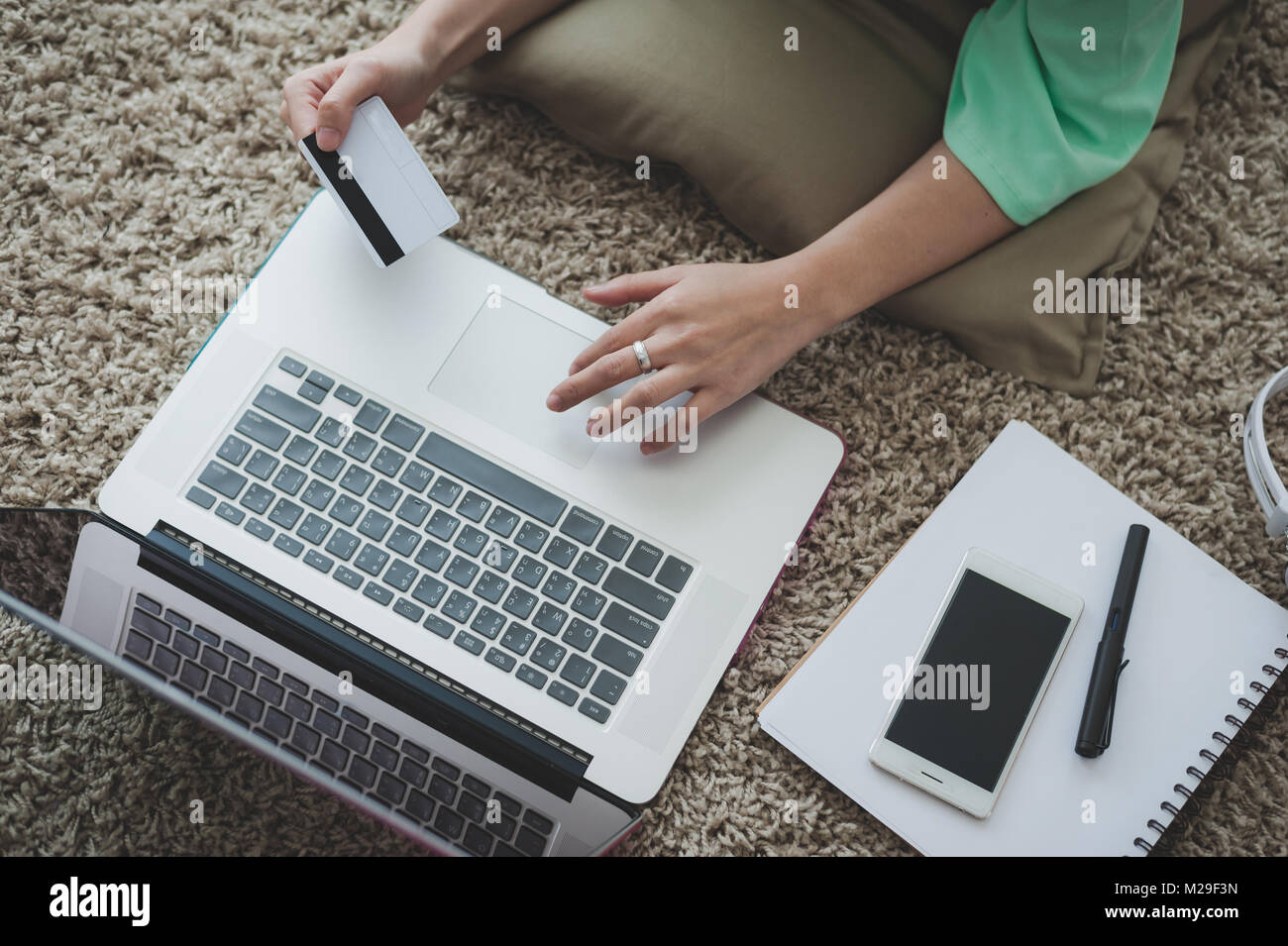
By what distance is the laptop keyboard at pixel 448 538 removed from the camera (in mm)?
702

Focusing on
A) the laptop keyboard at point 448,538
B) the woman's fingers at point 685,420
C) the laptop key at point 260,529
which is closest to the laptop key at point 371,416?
the laptop keyboard at point 448,538

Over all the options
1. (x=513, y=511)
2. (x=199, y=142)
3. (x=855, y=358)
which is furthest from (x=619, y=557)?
(x=199, y=142)

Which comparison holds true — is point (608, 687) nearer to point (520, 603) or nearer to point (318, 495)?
point (520, 603)

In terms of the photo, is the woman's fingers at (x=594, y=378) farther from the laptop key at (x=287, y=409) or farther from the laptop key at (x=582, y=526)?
the laptop key at (x=287, y=409)

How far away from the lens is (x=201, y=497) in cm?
72

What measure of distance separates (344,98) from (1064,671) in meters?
0.71

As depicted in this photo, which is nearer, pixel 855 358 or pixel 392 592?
pixel 392 592

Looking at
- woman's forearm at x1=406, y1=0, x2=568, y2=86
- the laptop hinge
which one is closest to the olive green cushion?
woman's forearm at x1=406, y1=0, x2=568, y2=86

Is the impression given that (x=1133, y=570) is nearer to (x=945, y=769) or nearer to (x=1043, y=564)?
(x=1043, y=564)

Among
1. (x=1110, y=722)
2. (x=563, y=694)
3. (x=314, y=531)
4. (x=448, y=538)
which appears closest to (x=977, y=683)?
(x=1110, y=722)

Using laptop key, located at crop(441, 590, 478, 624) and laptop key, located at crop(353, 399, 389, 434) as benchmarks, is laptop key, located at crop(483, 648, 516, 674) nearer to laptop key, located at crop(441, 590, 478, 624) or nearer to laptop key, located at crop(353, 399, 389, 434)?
laptop key, located at crop(441, 590, 478, 624)

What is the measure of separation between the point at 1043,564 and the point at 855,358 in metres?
0.23
